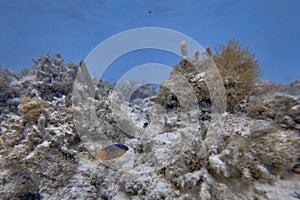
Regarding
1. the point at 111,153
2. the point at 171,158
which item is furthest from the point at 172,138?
the point at 111,153

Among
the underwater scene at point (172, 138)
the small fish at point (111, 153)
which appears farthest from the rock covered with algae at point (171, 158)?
the small fish at point (111, 153)

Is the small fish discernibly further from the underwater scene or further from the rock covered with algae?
the rock covered with algae

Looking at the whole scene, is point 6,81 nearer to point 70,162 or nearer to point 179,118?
point 70,162

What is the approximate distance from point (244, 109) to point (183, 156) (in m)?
1.67

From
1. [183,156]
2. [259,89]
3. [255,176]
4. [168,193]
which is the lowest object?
[168,193]

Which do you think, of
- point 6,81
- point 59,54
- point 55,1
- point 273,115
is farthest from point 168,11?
point 273,115

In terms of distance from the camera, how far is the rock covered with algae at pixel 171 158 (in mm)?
1624

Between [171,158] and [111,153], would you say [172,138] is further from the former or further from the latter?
[111,153]

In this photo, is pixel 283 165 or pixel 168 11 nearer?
pixel 283 165

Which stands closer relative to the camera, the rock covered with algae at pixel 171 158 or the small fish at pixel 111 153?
the rock covered with algae at pixel 171 158

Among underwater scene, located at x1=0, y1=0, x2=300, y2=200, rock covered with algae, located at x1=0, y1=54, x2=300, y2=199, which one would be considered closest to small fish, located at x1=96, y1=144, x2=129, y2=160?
underwater scene, located at x1=0, y1=0, x2=300, y2=200

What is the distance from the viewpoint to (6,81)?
6121mm

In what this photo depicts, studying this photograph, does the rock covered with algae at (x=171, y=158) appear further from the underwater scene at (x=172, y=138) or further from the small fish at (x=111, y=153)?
the small fish at (x=111, y=153)

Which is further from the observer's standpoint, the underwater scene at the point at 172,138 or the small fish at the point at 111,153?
the small fish at the point at 111,153
